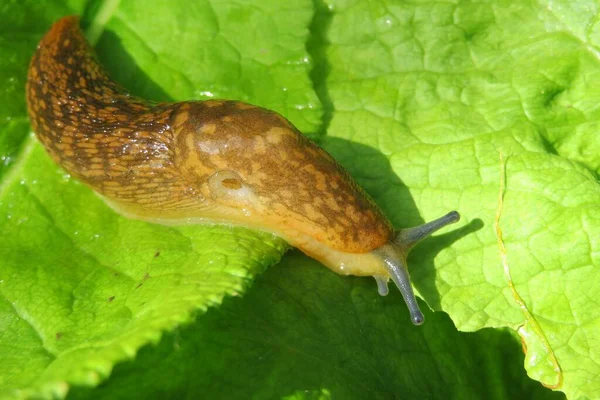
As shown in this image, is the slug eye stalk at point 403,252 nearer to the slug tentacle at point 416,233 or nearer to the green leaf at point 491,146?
the slug tentacle at point 416,233

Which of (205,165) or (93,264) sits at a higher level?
(205,165)

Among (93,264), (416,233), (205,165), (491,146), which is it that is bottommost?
(93,264)

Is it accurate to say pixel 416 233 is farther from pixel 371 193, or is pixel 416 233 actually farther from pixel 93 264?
pixel 93 264

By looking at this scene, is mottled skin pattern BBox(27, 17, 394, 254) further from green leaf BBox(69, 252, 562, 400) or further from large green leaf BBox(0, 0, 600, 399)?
green leaf BBox(69, 252, 562, 400)

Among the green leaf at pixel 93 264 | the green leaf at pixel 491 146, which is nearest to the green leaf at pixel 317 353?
the green leaf at pixel 93 264

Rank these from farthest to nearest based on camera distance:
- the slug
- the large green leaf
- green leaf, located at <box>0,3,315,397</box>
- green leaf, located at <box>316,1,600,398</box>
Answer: the slug < green leaf, located at <box>316,1,600,398</box> < the large green leaf < green leaf, located at <box>0,3,315,397</box>

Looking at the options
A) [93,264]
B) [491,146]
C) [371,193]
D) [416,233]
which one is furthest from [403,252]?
[93,264]

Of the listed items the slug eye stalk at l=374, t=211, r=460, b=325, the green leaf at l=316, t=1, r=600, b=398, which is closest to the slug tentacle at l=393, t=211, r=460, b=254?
the slug eye stalk at l=374, t=211, r=460, b=325

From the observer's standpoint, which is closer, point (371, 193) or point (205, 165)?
point (205, 165)
